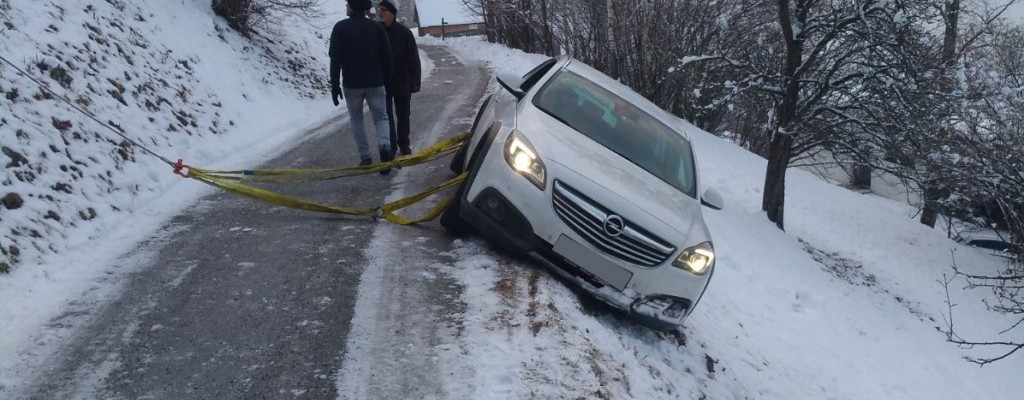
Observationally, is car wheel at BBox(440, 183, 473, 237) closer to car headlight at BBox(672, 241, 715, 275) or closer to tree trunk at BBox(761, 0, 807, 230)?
car headlight at BBox(672, 241, 715, 275)

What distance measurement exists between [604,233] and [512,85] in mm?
1845

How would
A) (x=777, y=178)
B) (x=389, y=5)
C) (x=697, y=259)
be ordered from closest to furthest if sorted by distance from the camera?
(x=697, y=259), (x=389, y=5), (x=777, y=178)

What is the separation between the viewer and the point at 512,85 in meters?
5.82

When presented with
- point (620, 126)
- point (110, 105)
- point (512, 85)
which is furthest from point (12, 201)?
point (620, 126)

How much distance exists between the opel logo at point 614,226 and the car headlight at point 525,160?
1.60 feet

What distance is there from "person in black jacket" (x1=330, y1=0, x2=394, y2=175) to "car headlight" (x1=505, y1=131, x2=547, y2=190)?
2.42 metres

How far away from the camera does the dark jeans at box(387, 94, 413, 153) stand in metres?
7.81

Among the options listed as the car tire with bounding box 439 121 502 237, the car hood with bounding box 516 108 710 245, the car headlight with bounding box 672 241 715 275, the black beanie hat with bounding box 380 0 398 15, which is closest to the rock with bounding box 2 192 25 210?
the car tire with bounding box 439 121 502 237

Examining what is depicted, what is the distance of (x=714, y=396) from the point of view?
4988mm

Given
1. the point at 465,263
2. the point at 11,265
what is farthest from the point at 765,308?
the point at 11,265

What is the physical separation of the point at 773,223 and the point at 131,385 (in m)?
11.0

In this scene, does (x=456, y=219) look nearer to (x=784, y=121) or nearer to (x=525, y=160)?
(x=525, y=160)

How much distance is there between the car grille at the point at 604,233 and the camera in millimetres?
4523

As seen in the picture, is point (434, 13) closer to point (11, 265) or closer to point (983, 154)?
point (983, 154)
